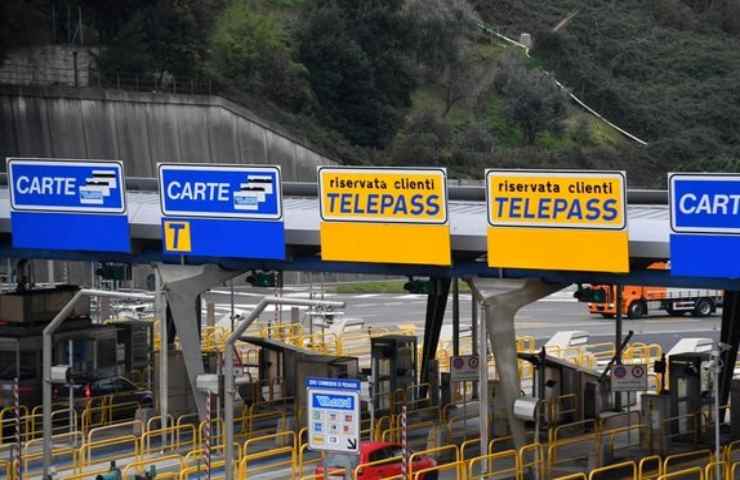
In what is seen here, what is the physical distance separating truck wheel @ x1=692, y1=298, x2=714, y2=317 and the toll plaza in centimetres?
2579

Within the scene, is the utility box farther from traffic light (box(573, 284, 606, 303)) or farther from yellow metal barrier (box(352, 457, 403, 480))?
traffic light (box(573, 284, 606, 303))

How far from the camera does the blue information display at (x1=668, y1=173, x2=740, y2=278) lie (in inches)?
1049

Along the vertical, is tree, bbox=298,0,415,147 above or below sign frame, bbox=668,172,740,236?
above

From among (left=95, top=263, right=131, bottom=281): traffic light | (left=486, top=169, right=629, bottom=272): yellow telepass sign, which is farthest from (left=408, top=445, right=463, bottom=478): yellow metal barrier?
(left=95, top=263, right=131, bottom=281): traffic light

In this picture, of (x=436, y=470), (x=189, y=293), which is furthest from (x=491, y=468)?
(x=189, y=293)

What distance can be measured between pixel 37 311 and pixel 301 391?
666 centimetres

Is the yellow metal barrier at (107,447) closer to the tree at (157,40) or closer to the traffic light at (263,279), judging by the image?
the traffic light at (263,279)

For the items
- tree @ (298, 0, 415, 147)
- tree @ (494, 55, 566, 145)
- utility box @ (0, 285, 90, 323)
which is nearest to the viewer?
utility box @ (0, 285, 90, 323)

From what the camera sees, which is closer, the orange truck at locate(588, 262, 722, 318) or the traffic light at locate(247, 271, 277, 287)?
the traffic light at locate(247, 271, 277, 287)

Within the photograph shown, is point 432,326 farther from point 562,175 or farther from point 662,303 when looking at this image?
point 662,303

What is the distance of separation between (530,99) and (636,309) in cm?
4240

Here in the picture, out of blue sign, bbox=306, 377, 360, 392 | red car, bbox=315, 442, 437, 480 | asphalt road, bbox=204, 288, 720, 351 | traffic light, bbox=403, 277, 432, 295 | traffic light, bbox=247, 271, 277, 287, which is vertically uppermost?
traffic light, bbox=247, 271, 277, 287

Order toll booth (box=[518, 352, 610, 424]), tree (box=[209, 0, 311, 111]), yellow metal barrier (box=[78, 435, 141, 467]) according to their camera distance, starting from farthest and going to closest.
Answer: tree (box=[209, 0, 311, 111])
toll booth (box=[518, 352, 610, 424])
yellow metal barrier (box=[78, 435, 141, 467])

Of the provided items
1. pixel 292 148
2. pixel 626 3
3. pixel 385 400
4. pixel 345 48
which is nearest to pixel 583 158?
pixel 345 48
